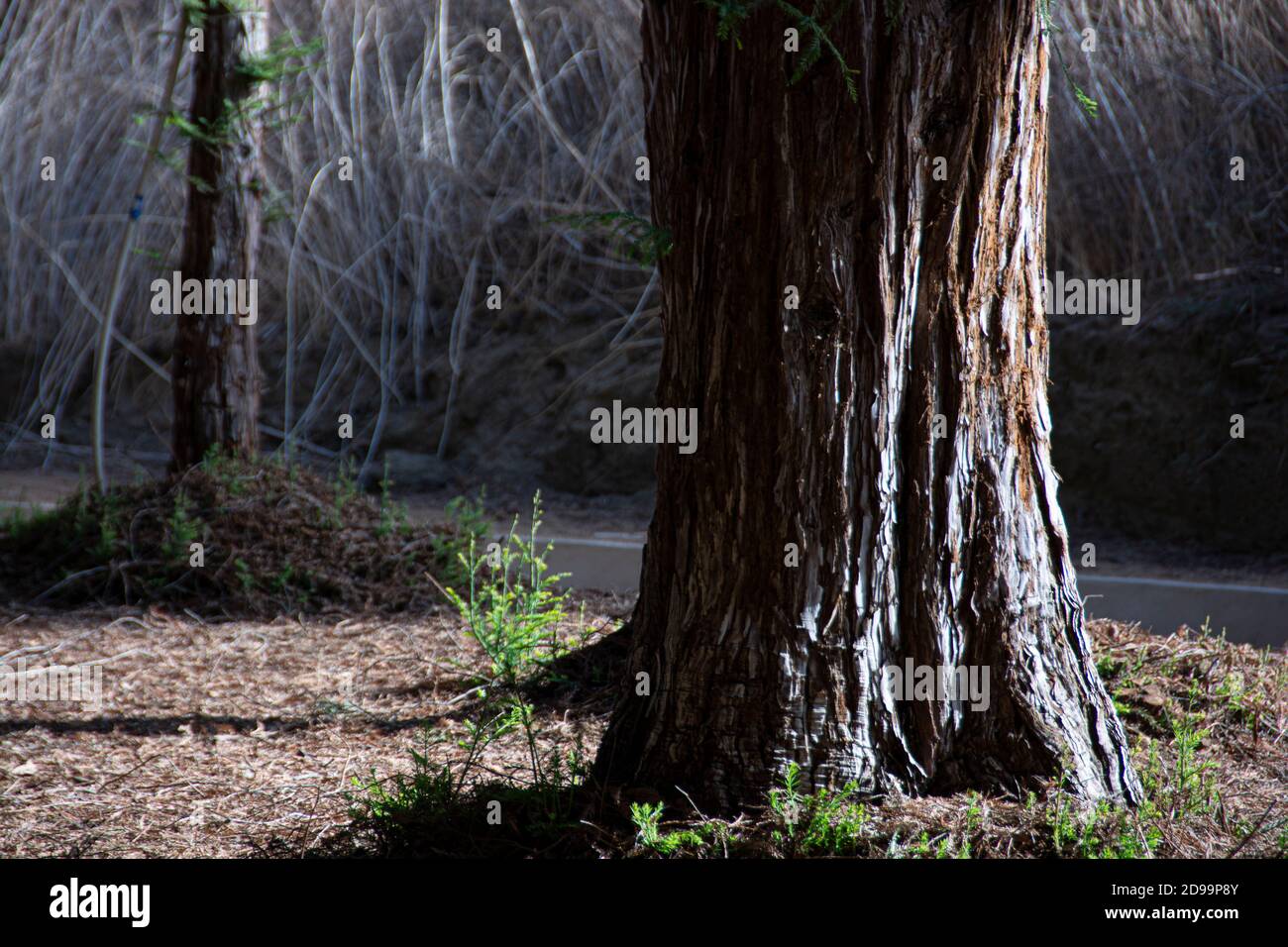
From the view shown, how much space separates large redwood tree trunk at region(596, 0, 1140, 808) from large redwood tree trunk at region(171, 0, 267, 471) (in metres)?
4.41

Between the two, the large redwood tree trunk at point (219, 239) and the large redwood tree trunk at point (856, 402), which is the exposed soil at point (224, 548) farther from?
the large redwood tree trunk at point (856, 402)

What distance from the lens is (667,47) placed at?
9.26 feet

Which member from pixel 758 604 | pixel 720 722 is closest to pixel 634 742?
pixel 720 722

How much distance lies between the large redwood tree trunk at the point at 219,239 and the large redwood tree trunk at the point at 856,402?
14.5 feet

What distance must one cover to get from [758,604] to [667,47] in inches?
52.7

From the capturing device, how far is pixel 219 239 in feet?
21.7

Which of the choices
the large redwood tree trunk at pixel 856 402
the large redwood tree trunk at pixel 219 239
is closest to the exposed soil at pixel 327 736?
the large redwood tree trunk at pixel 856 402

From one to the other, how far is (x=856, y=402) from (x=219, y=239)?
4.95 m

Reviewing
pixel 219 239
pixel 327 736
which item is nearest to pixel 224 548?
pixel 219 239

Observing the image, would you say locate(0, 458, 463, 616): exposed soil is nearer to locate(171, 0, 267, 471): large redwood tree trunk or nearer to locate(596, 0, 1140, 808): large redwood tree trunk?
locate(171, 0, 267, 471): large redwood tree trunk

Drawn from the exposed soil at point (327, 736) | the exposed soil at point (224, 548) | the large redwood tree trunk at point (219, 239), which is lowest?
the exposed soil at point (327, 736)

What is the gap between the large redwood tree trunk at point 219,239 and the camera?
660 cm

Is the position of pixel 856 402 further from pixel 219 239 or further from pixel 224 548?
pixel 219 239

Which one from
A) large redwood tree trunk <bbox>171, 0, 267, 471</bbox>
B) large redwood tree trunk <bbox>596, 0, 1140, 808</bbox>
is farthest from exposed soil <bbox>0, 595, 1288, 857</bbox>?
large redwood tree trunk <bbox>171, 0, 267, 471</bbox>
